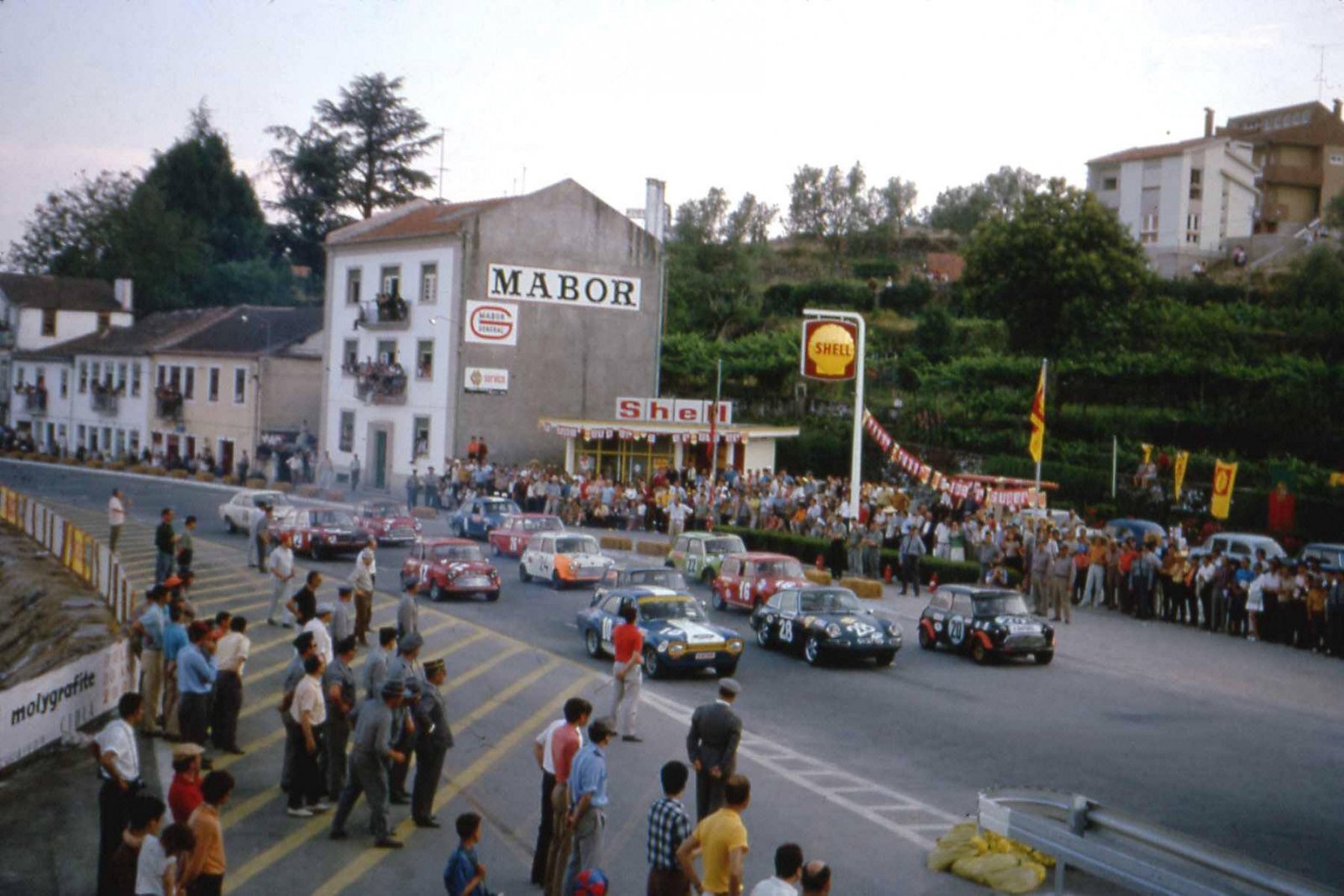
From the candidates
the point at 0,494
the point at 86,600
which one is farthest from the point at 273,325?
the point at 86,600

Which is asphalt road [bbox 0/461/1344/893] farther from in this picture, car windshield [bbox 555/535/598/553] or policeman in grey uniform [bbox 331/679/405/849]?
car windshield [bbox 555/535/598/553]

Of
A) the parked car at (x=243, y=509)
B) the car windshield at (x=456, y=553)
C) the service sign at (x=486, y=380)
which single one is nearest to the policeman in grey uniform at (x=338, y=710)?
the car windshield at (x=456, y=553)

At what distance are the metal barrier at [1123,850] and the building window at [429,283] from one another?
4822cm

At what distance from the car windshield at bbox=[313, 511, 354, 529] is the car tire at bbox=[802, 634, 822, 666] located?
18.0m

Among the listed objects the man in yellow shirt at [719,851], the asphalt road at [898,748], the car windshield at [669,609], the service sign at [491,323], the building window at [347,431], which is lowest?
the asphalt road at [898,748]

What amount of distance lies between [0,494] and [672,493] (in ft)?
75.7

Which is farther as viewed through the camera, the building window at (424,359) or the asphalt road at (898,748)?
the building window at (424,359)

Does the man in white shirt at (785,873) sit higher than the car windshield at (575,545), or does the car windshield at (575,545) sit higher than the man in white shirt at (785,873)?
the man in white shirt at (785,873)

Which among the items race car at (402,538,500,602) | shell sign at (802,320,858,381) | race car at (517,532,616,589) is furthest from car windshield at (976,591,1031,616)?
shell sign at (802,320,858,381)

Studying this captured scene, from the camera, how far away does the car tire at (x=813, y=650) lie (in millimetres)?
22938

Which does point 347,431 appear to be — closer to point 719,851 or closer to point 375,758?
point 375,758

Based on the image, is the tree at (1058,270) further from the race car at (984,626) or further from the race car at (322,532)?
the race car at (984,626)

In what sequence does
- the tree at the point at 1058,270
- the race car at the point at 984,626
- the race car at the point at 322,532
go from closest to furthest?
1. the race car at the point at 984,626
2. the race car at the point at 322,532
3. the tree at the point at 1058,270

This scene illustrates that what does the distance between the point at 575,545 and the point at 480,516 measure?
31.3 ft
